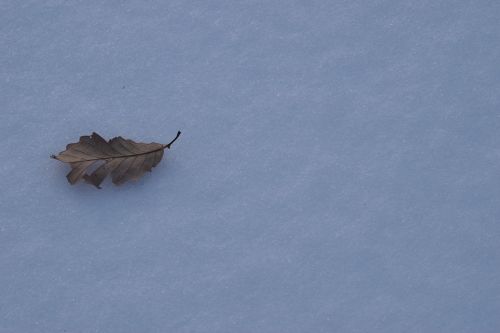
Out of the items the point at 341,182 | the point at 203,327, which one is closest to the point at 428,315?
the point at 341,182

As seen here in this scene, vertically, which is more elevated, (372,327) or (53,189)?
(53,189)

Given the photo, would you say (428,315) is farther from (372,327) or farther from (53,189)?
(53,189)

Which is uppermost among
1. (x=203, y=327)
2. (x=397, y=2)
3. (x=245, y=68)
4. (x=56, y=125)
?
(x=397, y=2)

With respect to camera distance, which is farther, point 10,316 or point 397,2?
point 397,2
